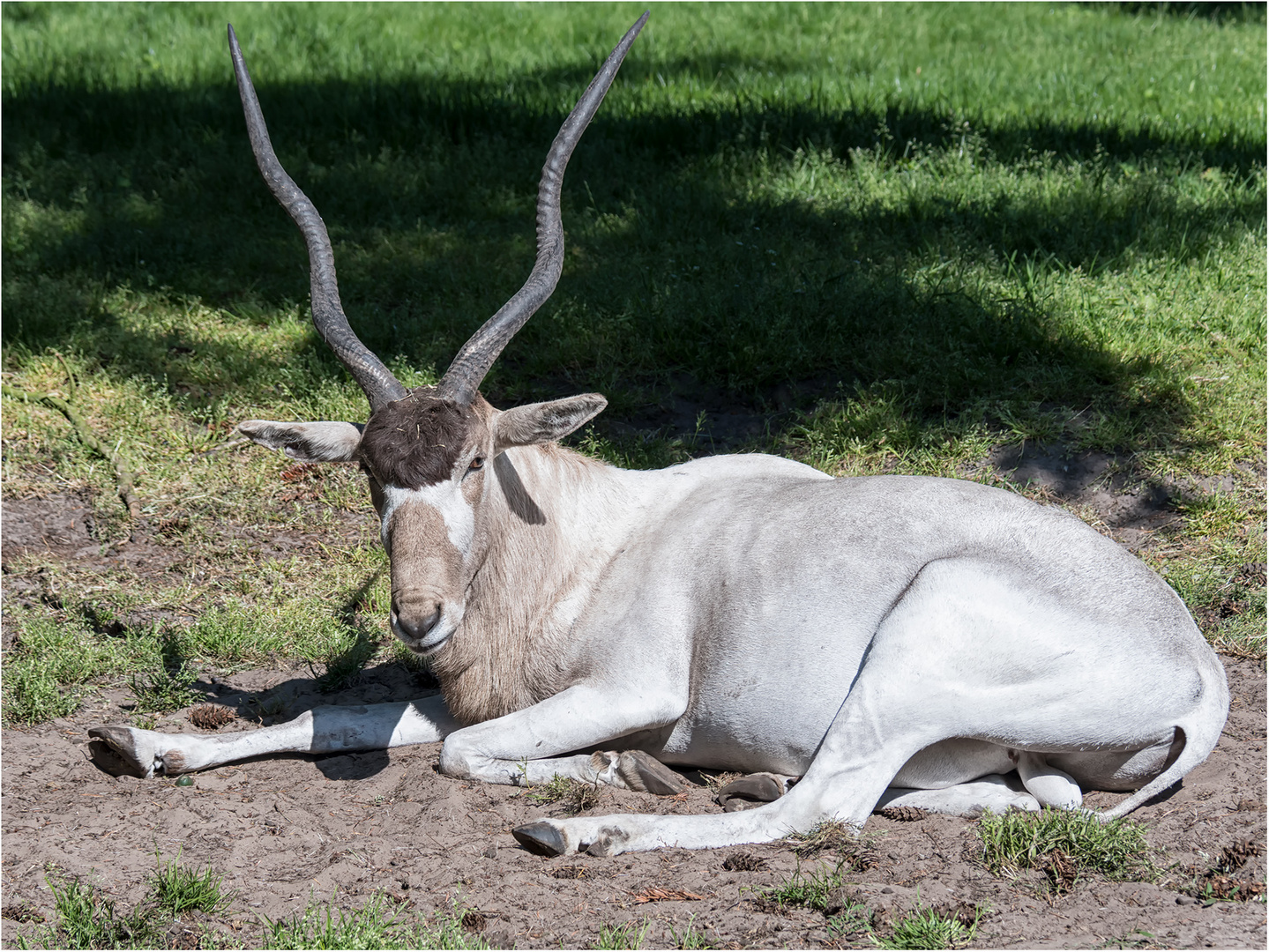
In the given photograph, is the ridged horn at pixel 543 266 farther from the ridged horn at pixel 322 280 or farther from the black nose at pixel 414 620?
the black nose at pixel 414 620

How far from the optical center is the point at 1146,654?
3.95 m

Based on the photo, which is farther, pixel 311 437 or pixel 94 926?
pixel 311 437

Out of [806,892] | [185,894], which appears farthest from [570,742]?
[185,894]

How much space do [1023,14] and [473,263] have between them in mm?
9587

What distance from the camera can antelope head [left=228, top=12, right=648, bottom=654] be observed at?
3928 millimetres

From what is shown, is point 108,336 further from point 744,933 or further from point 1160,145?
point 1160,145

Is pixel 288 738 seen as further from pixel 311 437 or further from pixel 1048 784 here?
pixel 1048 784

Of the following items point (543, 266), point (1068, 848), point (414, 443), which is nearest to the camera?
point (1068, 848)

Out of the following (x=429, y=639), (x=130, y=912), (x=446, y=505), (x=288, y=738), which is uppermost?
(x=446, y=505)

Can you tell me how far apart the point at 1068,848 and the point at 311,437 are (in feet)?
9.24

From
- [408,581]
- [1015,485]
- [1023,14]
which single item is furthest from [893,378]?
[1023,14]

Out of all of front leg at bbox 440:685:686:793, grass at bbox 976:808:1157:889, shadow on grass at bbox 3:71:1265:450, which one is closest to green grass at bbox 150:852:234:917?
front leg at bbox 440:685:686:793

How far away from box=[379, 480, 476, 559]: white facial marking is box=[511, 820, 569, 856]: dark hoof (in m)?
0.93

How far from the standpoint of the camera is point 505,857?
3795 mm
